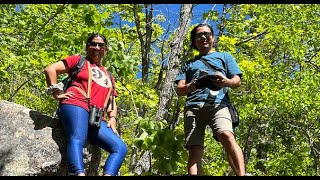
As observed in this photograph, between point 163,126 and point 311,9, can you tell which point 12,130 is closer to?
point 163,126

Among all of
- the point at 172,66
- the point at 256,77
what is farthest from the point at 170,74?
the point at 256,77

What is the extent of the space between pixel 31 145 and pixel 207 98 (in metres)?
1.79

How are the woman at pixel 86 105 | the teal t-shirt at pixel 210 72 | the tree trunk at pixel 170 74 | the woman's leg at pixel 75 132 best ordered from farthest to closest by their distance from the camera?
the tree trunk at pixel 170 74, the teal t-shirt at pixel 210 72, the woman at pixel 86 105, the woman's leg at pixel 75 132

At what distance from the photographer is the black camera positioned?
398 centimetres

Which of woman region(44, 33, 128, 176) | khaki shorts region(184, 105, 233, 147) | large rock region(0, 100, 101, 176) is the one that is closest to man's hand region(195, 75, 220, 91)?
khaki shorts region(184, 105, 233, 147)

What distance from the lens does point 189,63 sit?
14.3 feet

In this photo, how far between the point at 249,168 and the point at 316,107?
4105 millimetres

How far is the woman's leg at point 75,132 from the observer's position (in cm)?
372

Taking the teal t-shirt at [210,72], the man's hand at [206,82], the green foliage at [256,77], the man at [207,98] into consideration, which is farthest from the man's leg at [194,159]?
the green foliage at [256,77]

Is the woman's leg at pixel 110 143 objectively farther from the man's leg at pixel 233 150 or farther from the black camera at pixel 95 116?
the man's leg at pixel 233 150

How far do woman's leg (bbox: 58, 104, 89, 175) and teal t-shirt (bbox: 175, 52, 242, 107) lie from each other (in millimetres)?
1012

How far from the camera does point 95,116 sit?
400cm

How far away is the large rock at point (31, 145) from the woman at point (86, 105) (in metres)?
0.38

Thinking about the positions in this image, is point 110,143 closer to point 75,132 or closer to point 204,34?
point 75,132
